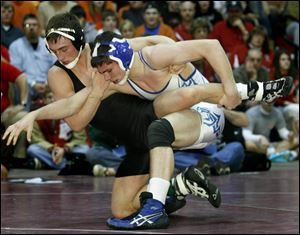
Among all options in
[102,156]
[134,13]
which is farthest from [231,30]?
[102,156]

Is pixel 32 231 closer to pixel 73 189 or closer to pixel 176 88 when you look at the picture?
pixel 176 88

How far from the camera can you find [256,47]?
13898 mm

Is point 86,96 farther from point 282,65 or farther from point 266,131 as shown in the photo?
point 282,65

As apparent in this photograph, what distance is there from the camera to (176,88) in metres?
6.34

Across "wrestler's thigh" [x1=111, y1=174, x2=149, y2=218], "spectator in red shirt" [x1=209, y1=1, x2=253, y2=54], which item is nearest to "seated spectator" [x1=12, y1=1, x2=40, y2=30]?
"spectator in red shirt" [x1=209, y1=1, x2=253, y2=54]

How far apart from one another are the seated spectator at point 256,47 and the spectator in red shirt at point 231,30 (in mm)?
136

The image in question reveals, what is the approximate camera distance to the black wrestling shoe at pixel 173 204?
25.8 feet

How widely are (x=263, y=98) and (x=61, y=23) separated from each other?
1279 mm

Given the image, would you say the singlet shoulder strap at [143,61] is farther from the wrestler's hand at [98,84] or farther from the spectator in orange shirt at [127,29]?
the spectator in orange shirt at [127,29]

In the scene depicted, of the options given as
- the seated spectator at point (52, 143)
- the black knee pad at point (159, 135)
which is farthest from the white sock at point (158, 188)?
the seated spectator at point (52, 143)

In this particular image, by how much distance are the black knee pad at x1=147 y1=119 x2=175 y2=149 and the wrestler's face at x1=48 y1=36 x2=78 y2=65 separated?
0.66 m

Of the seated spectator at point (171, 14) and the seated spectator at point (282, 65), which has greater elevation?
the seated spectator at point (171, 14)

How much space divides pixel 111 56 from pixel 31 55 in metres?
7.00

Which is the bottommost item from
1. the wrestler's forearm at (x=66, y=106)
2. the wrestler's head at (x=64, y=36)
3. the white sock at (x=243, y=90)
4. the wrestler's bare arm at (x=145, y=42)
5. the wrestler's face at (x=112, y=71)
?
the wrestler's forearm at (x=66, y=106)
